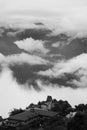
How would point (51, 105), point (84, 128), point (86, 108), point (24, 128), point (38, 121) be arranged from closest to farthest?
point (84, 128), point (24, 128), point (38, 121), point (86, 108), point (51, 105)

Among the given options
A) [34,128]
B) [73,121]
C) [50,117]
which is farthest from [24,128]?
[73,121]

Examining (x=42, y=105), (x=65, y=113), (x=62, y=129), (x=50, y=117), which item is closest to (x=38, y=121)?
(x=50, y=117)

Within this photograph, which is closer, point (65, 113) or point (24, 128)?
point (24, 128)

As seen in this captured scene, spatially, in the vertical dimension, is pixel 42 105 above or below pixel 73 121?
above

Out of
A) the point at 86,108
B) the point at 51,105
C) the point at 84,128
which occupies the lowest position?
the point at 84,128

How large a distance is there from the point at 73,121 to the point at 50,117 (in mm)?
9105

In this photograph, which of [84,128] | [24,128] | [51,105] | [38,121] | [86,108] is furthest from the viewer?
[51,105]

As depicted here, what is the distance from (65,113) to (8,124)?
7.50 m

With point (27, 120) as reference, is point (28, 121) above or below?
below

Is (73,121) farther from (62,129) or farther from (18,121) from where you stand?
(18,121)

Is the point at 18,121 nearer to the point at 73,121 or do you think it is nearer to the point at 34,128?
the point at 34,128

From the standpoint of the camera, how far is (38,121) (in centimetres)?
3494

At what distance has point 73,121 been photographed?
87.9 feet

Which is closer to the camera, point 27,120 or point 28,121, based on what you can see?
point 28,121
